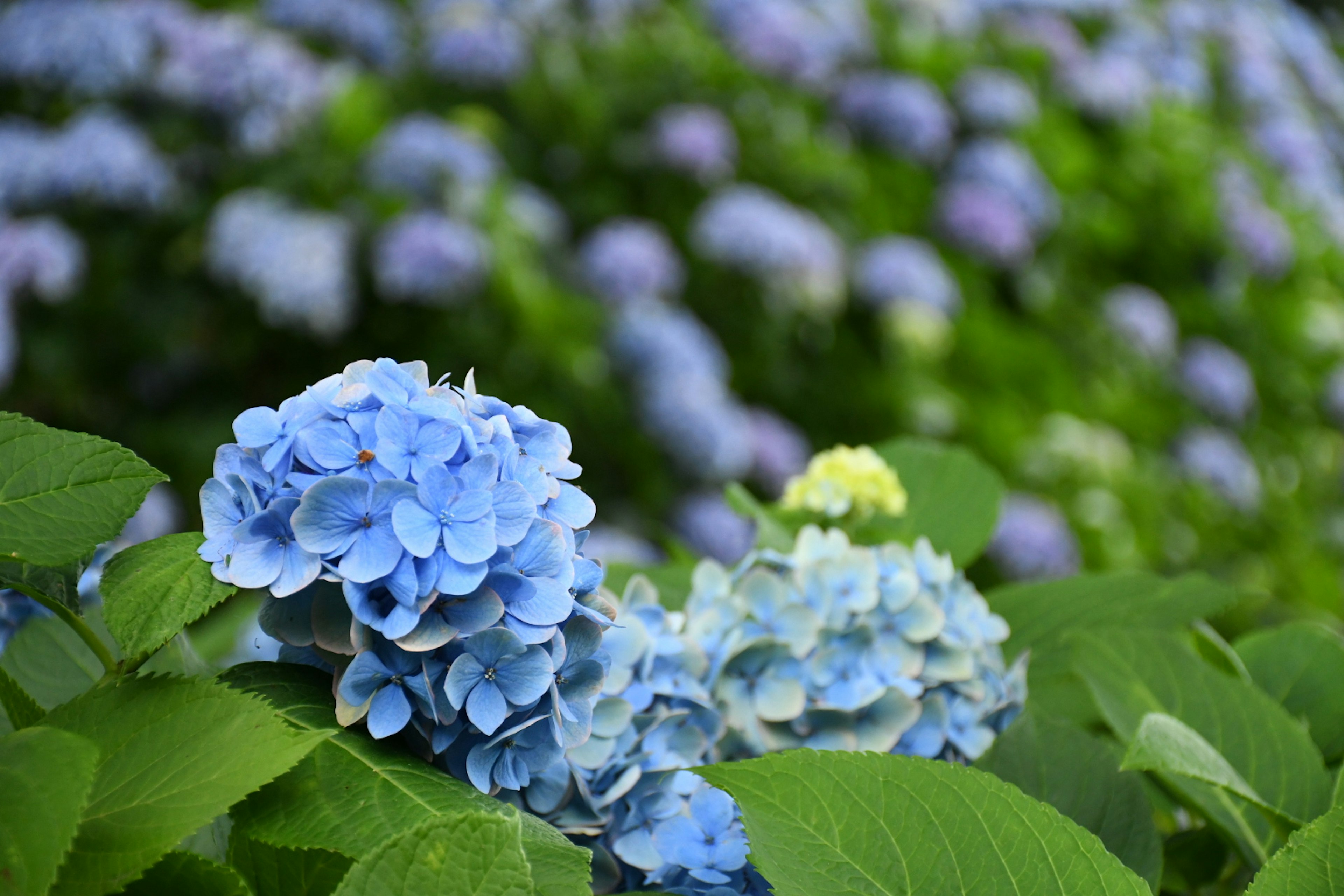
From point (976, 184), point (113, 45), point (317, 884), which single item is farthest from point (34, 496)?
point (976, 184)

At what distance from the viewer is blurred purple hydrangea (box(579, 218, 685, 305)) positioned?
2.13 metres

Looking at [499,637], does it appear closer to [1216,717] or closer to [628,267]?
[1216,717]

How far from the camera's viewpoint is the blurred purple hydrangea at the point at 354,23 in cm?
210

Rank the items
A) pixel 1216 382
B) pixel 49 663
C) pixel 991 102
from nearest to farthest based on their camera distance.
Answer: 1. pixel 49 663
2. pixel 991 102
3. pixel 1216 382

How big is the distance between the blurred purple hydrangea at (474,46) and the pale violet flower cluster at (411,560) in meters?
1.93

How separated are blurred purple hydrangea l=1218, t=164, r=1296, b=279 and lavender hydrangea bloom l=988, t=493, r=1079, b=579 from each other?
164 centimetres

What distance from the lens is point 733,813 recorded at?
50 cm

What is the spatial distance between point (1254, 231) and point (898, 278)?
1667 millimetres

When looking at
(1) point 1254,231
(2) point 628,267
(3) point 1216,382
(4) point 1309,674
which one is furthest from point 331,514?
(1) point 1254,231

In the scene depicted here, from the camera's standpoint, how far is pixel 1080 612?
72 centimetres

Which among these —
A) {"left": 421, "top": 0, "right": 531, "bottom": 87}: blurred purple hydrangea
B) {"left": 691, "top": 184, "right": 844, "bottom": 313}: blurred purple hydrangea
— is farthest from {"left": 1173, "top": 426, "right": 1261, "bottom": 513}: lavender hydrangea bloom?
{"left": 421, "top": 0, "right": 531, "bottom": 87}: blurred purple hydrangea

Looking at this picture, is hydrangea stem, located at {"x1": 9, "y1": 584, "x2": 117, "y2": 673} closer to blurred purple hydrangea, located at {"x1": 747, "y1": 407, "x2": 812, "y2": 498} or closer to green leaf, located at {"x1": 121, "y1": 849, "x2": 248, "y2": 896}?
green leaf, located at {"x1": 121, "y1": 849, "x2": 248, "y2": 896}

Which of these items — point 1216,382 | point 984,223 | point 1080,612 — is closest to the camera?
point 1080,612

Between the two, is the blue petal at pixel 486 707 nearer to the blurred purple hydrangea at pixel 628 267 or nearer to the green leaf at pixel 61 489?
the green leaf at pixel 61 489
